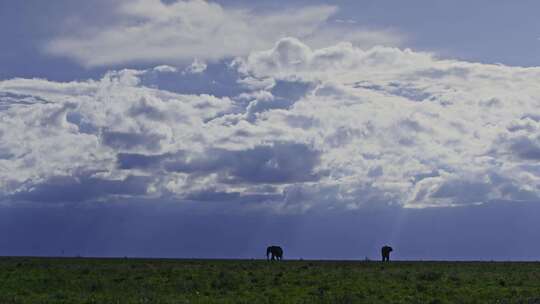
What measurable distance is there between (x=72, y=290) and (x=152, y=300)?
755 cm

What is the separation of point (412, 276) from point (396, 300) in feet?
45.3

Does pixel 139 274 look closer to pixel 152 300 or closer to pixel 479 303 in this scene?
pixel 152 300

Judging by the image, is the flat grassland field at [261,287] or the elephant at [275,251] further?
the elephant at [275,251]

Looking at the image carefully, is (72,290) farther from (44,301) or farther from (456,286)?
(456,286)

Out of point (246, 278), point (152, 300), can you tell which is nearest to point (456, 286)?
point (246, 278)

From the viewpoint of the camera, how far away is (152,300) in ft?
113

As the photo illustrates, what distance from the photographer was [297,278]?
1839 inches

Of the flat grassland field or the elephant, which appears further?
the elephant

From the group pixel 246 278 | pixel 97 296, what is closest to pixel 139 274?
pixel 246 278

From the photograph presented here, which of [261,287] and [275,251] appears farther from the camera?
[275,251]

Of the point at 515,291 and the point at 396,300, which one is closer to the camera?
the point at 396,300

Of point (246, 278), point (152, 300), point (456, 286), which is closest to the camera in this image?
point (152, 300)

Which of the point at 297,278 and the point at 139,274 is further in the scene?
the point at 139,274

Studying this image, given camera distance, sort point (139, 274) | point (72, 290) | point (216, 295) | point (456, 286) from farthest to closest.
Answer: point (139, 274)
point (456, 286)
point (72, 290)
point (216, 295)
